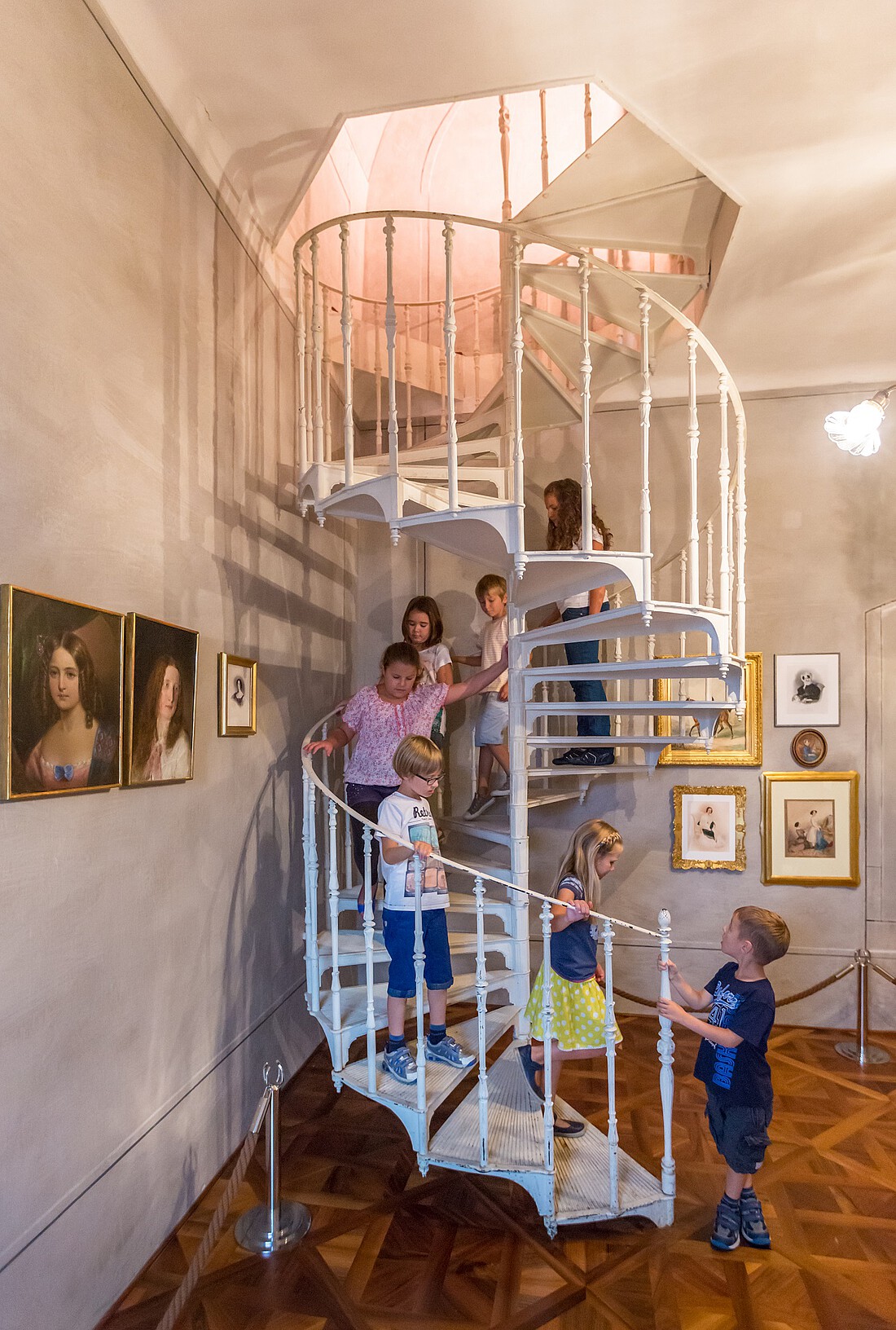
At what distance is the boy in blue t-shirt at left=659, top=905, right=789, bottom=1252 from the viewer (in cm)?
236

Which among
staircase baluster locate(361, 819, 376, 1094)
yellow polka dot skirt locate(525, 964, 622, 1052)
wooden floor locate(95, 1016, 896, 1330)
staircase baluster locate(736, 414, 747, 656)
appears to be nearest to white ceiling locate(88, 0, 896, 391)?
staircase baluster locate(736, 414, 747, 656)

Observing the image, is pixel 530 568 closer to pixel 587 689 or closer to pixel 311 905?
pixel 587 689

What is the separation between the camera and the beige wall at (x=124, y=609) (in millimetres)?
1794

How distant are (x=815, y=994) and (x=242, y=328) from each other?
419 cm

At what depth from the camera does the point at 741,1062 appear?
238 cm

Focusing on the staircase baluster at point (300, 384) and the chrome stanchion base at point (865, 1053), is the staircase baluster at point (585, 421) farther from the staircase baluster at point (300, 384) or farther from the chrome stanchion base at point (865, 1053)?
the chrome stanchion base at point (865, 1053)

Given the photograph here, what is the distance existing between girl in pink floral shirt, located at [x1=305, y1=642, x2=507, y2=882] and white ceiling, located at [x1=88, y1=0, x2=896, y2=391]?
6.02ft

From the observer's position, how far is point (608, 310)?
3.45 meters

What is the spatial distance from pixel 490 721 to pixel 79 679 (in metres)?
2.41

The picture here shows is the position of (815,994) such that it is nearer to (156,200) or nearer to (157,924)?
(157,924)

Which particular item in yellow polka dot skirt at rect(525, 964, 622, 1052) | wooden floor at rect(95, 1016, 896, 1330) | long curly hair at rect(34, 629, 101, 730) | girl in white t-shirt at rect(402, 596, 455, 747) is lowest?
wooden floor at rect(95, 1016, 896, 1330)

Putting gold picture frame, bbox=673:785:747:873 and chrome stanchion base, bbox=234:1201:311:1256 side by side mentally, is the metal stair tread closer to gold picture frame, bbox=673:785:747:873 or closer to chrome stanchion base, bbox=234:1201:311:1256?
chrome stanchion base, bbox=234:1201:311:1256

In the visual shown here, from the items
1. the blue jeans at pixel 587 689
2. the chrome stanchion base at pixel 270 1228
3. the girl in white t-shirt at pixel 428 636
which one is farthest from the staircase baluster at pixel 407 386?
the chrome stanchion base at pixel 270 1228

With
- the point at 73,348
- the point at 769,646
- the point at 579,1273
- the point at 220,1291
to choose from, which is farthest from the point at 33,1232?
the point at 769,646
